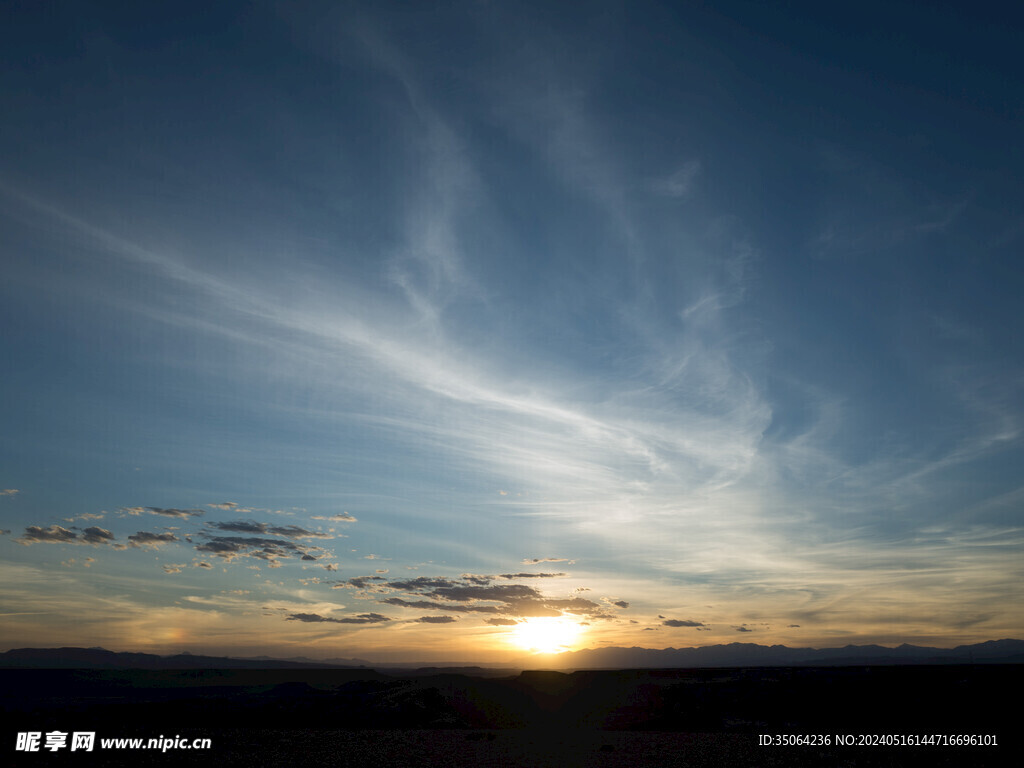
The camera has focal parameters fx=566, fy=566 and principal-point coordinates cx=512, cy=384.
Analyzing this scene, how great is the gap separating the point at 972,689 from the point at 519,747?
54828mm

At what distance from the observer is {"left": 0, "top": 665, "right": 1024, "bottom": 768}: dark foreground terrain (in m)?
47.5

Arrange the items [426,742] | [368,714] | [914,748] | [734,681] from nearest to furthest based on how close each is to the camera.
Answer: [914,748] → [426,742] → [368,714] → [734,681]

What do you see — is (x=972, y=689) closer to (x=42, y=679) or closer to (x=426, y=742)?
(x=426, y=742)

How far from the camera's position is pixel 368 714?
251ft

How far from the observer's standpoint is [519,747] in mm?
55031

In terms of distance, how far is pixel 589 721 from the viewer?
7706 cm

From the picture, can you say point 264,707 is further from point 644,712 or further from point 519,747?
point 644,712

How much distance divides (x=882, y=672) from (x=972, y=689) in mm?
14593

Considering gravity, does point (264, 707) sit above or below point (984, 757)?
below

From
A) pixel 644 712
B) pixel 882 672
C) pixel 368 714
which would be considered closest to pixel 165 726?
pixel 368 714

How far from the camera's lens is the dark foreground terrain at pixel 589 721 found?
156 ft

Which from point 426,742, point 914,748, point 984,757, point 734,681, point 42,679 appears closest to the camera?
point 984,757

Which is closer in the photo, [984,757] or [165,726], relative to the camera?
[984,757]

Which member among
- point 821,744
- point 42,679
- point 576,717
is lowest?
point 42,679
